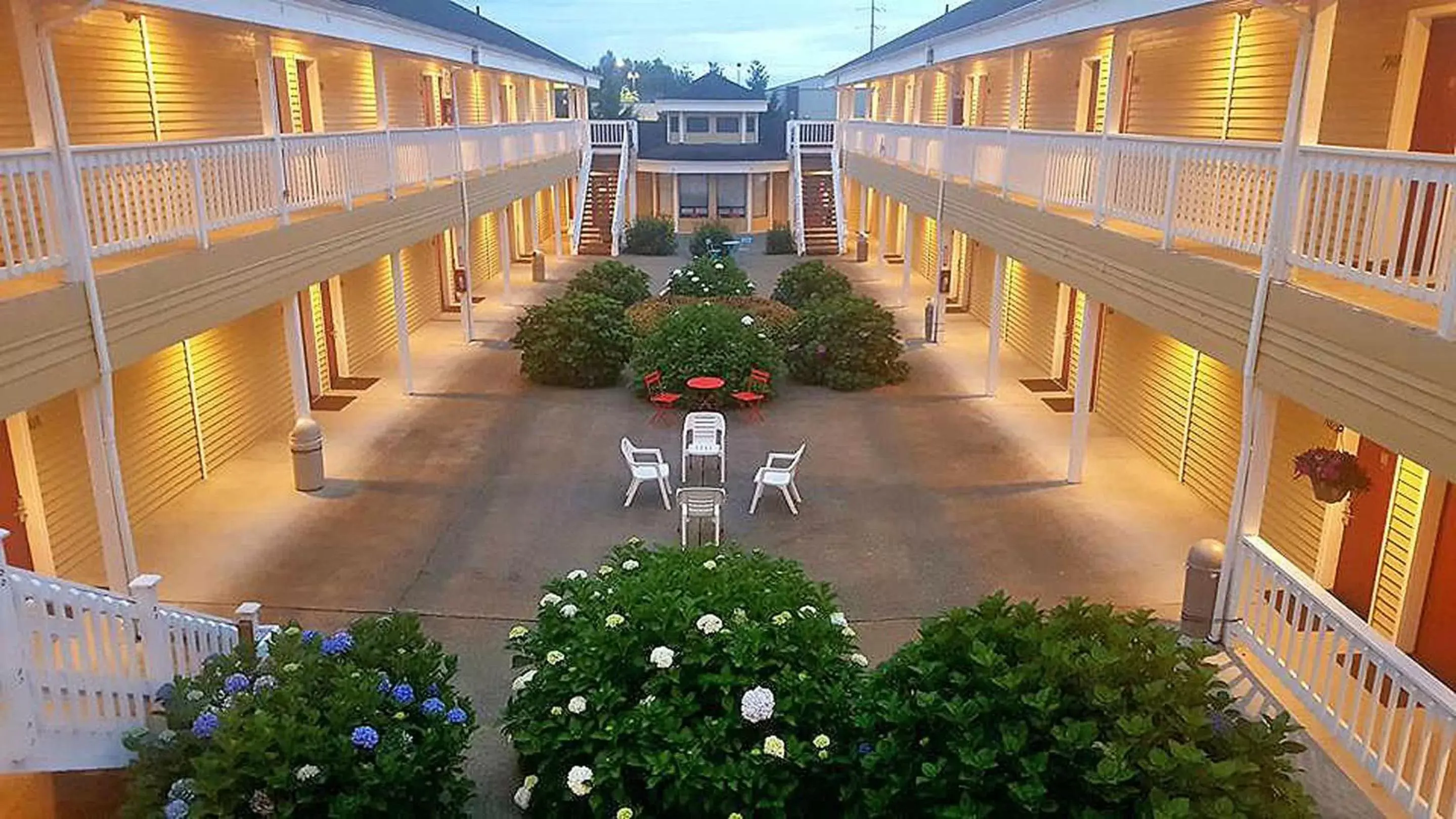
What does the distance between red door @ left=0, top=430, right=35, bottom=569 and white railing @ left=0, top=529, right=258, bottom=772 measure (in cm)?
344

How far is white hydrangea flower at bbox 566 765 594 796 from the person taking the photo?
6070 millimetres

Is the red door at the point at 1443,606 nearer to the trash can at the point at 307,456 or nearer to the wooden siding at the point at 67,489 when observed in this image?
the trash can at the point at 307,456

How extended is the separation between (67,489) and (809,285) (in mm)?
16179

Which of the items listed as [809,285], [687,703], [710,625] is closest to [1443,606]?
[710,625]

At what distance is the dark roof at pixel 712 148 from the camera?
43438 millimetres

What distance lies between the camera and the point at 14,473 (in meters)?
9.45

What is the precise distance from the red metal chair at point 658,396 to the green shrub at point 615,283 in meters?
5.97

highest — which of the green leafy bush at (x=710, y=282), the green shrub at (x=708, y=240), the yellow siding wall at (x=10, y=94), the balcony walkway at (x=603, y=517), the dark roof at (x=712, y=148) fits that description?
the yellow siding wall at (x=10, y=94)

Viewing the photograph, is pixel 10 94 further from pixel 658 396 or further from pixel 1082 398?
pixel 1082 398

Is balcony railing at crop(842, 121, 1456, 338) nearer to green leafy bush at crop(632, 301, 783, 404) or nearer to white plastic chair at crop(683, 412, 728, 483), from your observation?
green leafy bush at crop(632, 301, 783, 404)

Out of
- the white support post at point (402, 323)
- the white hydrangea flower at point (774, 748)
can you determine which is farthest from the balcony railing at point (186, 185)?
the white hydrangea flower at point (774, 748)

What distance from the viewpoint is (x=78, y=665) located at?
614 centimetres

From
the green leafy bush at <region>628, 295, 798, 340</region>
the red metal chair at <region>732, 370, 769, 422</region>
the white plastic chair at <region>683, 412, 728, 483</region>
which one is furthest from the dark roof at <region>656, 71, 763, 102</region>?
the white plastic chair at <region>683, 412, 728, 483</region>

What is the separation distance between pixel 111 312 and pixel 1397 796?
937cm
